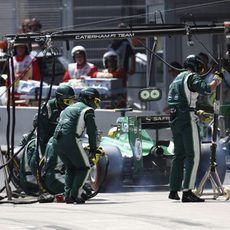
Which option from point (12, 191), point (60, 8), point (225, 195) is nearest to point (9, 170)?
point (12, 191)

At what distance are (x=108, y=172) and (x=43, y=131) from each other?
→ 1.19m

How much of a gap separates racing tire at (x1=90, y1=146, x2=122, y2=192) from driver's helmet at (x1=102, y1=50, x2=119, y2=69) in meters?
6.59

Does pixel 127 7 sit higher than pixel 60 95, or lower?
higher

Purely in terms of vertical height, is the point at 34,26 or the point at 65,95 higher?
the point at 34,26

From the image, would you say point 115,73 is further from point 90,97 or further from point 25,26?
point 90,97

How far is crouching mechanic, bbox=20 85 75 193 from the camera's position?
1677 cm

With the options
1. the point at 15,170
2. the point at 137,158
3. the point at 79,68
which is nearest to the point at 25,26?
the point at 79,68

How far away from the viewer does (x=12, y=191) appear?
17.4 m

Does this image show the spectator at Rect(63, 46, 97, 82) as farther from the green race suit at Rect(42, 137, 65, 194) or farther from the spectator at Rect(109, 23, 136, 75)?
the green race suit at Rect(42, 137, 65, 194)

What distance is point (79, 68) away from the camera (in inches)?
946

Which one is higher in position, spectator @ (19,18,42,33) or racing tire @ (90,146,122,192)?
spectator @ (19,18,42,33)

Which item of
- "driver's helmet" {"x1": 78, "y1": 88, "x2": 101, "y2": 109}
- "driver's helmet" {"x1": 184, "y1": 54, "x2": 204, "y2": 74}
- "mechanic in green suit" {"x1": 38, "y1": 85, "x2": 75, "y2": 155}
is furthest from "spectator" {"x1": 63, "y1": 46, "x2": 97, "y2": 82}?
"driver's helmet" {"x1": 184, "y1": 54, "x2": 204, "y2": 74}

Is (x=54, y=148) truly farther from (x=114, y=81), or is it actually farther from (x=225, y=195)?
(x=114, y=81)

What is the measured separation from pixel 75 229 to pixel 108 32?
481 cm
